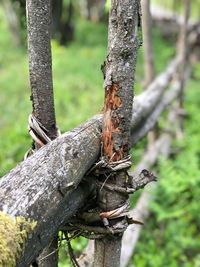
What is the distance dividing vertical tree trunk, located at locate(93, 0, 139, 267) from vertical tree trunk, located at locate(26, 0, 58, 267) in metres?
0.26

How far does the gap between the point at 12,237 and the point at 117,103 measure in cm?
78

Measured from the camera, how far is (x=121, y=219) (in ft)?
6.76

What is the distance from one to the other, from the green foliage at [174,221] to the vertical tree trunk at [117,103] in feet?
6.30

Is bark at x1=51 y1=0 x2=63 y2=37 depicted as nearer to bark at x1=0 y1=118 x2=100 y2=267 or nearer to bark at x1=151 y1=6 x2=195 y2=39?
bark at x1=0 y1=118 x2=100 y2=267

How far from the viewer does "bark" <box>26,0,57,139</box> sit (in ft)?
6.07

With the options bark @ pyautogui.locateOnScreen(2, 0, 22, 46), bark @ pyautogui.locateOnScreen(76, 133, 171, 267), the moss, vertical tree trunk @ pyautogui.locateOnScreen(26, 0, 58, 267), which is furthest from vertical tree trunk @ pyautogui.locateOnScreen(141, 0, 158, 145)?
bark @ pyautogui.locateOnScreen(2, 0, 22, 46)

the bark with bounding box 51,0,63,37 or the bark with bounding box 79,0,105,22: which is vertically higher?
the bark with bounding box 51,0,63,37

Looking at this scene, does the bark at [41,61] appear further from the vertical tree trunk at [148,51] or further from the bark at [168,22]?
the bark at [168,22]

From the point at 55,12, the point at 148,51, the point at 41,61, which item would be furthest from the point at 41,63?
the point at 55,12

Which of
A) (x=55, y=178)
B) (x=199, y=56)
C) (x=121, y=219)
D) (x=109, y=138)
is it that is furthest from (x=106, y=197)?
(x=199, y=56)

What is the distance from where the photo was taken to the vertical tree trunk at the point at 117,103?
5.74ft

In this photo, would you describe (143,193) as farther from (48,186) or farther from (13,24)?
(13,24)

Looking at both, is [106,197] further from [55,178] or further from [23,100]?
[23,100]

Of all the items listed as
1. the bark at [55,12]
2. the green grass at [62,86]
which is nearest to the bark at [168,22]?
the green grass at [62,86]
